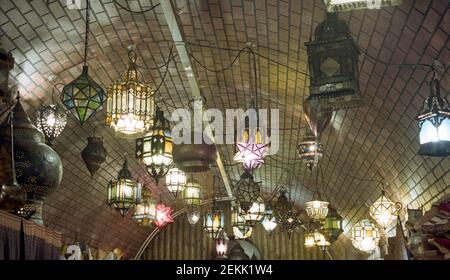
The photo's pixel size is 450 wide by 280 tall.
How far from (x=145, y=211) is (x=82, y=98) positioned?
7.90 m

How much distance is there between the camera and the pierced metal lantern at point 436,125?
634 cm

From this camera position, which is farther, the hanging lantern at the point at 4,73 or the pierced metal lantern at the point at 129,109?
the pierced metal lantern at the point at 129,109

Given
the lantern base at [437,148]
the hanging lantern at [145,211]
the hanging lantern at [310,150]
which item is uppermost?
the hanging lantern at [145,211]

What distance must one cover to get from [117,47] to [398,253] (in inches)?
194

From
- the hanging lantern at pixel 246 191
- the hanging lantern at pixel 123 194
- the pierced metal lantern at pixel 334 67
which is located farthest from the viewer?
the hanging lantern at pixel 123 194

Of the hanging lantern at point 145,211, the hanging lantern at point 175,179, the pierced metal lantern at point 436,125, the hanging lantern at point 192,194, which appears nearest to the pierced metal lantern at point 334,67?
the pierced metal lantern at point 436,125

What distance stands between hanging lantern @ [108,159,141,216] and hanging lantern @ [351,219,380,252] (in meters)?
3.86

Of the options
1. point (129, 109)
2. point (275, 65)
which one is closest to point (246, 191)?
point (275, 65)

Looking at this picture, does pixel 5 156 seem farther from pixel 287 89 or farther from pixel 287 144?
pixel 287 144

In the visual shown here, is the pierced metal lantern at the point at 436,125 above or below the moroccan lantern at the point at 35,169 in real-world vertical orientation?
above

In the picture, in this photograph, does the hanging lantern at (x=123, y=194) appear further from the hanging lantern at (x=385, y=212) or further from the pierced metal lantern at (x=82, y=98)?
the pierced metal lantern at (x=82, y=98)

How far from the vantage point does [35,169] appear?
4.74 metres

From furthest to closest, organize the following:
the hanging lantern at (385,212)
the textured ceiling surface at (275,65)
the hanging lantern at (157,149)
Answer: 1. the hanging lantern at (385,212)
2. the hanging lantern at (157,149)
3. the textured ceiling surface at (275,65)

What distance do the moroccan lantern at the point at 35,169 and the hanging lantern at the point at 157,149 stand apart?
11.2 feet
